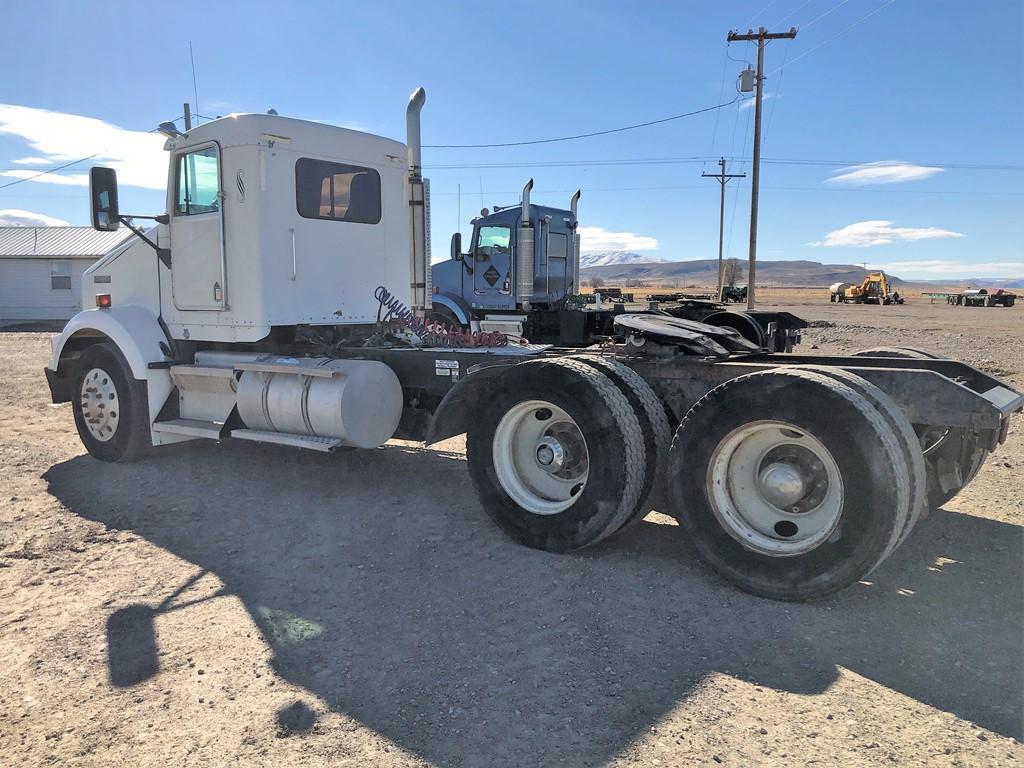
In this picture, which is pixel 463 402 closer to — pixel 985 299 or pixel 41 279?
pixel 41 279

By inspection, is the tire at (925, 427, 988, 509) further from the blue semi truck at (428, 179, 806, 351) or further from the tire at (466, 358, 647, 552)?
the blue semi truck at (428, 179, 806, 351)

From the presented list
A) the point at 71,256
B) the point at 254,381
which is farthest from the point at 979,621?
the point at 71,256

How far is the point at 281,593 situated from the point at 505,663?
1540 millimetres

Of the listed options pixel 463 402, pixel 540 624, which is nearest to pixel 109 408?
pixel 463 402

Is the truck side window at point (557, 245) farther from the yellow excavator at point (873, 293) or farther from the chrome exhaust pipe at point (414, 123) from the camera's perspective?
the yellow excavator at point (873, 293)

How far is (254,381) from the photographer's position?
6.53m

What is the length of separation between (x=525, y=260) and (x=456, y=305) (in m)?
1.77

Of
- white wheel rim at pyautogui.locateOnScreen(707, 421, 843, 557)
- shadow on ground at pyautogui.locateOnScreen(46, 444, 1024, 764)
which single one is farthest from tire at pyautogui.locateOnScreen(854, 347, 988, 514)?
white wheel rim at pyautogui.locateOnScreen(707, 421, 843, 557)

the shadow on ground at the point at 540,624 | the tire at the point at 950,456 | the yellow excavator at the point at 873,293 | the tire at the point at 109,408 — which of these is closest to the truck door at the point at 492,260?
the tire at the point at 109,408

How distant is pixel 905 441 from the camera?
3762mm

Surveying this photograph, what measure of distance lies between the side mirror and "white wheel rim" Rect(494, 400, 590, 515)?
13.5ft

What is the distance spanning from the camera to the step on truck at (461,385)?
3.91 m

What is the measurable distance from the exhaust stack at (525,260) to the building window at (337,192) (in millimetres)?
6216

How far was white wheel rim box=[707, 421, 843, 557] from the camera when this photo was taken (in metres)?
3.99
